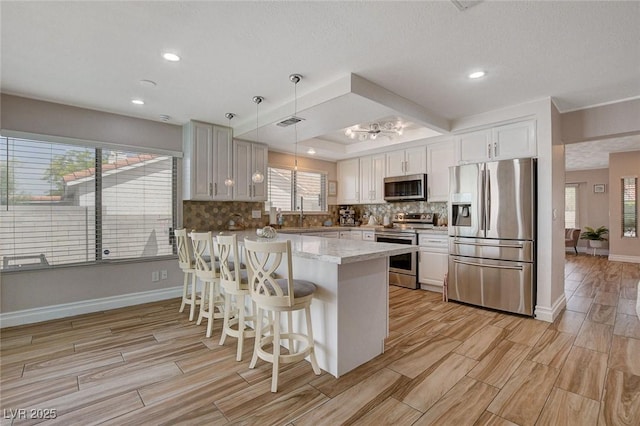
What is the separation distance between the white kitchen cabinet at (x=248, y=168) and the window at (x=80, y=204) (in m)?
0.89

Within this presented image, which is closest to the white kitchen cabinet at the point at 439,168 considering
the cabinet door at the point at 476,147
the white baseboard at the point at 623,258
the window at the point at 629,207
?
the cabinet door at the point at 476,147

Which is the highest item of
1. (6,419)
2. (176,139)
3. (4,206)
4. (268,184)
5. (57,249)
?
(176,139)

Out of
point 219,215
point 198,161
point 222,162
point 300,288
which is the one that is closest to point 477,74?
point 300,288

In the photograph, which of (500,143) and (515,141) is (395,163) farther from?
(515,141)

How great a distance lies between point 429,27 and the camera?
208cm

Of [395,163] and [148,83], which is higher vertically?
[148,83]

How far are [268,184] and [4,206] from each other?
130 inches

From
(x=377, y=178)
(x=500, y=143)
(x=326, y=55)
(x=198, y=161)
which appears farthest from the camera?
(x=377, y=178)

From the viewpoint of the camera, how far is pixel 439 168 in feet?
16.0

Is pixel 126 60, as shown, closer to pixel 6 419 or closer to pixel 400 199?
pixel 6 419

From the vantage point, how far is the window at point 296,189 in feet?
18.3

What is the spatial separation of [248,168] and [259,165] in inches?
8.3

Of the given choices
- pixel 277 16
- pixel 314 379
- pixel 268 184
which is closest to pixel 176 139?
pixel 268 184

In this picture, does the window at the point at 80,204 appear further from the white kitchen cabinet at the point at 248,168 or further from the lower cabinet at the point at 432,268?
the lower cabinet at the point at 432,268
